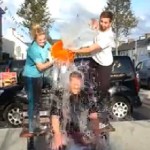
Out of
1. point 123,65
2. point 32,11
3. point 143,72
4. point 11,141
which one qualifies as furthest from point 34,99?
point 32,11

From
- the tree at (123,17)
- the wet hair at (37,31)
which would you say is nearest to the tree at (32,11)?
the tree at (123,17)

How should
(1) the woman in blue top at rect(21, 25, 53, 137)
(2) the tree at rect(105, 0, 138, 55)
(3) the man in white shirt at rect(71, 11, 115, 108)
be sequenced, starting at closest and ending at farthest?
(3) the man in white shirt at rect(71, 11, 115, 108)
(1) the woman in blue top at rect(21, 25, 53, 137)
(2) the tree at rect(105, 0, 138, 55)

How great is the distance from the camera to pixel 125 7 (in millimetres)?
54719

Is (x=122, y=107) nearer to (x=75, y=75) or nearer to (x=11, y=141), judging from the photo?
(x=11, y=141)

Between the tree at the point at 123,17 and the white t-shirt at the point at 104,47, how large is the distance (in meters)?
39.8

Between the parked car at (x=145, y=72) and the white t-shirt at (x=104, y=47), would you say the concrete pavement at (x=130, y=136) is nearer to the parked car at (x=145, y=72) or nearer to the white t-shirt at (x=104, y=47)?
the white t-shirt at (x=104, y=47)

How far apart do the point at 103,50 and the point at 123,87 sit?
7.32 m

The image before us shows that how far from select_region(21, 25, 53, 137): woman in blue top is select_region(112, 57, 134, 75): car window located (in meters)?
6.82

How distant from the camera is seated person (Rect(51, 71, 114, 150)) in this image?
214 inches

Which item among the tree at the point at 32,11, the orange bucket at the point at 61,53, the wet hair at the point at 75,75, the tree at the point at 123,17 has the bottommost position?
the wet hair at the point at 75,75

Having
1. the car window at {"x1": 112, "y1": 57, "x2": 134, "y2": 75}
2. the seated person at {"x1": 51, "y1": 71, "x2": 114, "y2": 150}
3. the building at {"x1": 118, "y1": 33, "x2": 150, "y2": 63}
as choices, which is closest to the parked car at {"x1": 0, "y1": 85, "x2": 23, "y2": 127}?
the car window at {"x1": 112, "y1": 57, "x2": 134, "y2": 75}

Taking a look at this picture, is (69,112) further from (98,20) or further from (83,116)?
(98,20)

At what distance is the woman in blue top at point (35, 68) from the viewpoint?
6.57 m

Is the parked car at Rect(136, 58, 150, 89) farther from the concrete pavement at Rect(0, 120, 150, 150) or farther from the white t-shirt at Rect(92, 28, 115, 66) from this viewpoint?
the white t-shirt at Rect(92, 28, 115, 66)
